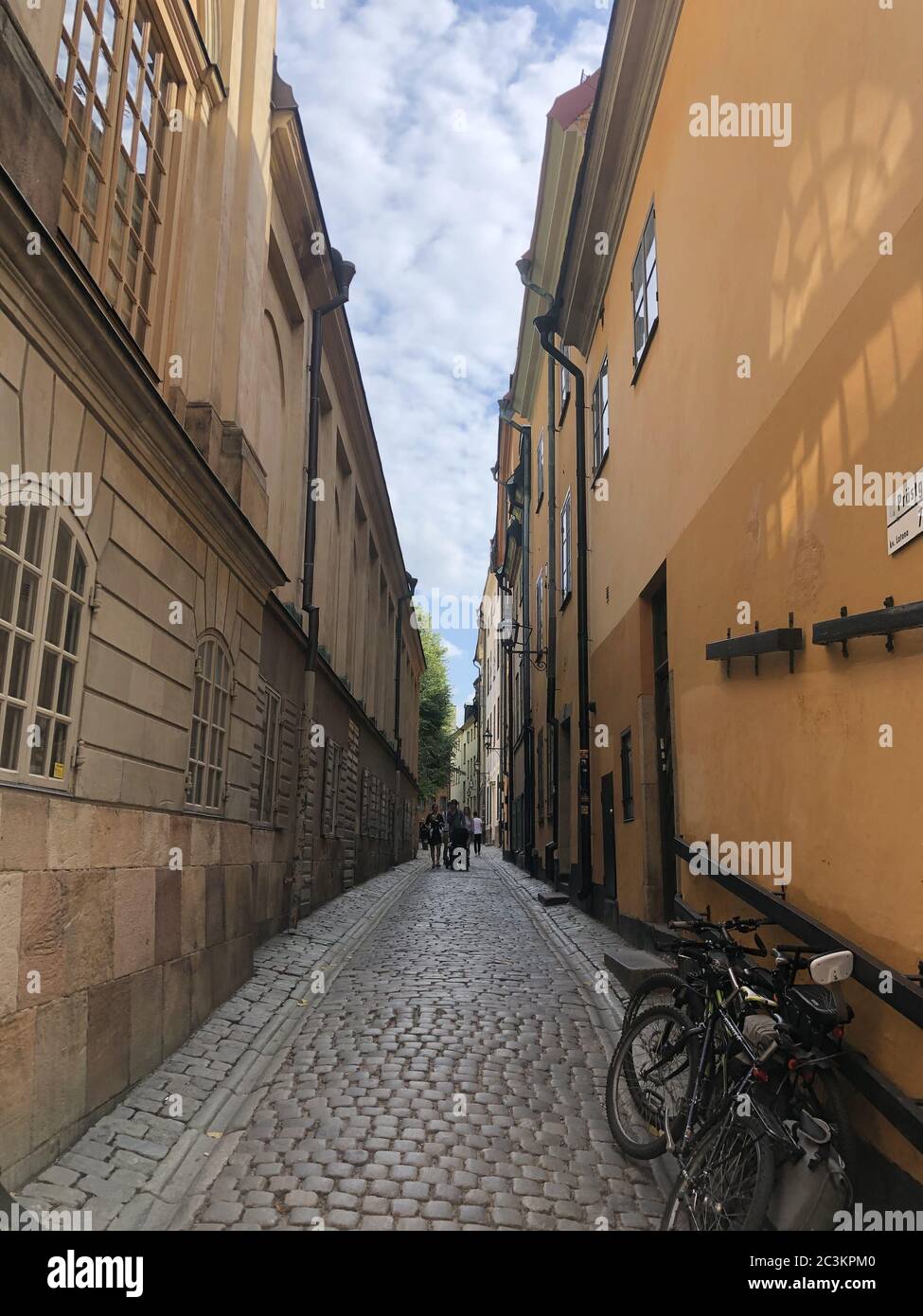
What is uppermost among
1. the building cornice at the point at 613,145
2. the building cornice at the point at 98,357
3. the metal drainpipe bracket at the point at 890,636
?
the building cornice at the point at 613,145

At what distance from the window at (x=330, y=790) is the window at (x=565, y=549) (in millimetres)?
4878

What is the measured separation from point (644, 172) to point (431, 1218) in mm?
10675

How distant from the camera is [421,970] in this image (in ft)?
31.3

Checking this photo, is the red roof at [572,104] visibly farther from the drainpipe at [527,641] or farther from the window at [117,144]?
the window at [117,144]

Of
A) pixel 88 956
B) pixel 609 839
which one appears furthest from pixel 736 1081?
pixel 609 839

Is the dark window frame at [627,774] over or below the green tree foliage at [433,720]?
below

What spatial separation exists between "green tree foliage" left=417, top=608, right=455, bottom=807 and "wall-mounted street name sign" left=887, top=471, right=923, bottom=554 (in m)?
47.2

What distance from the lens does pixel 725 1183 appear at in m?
3.72

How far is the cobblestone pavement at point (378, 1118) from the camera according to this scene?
4.27m

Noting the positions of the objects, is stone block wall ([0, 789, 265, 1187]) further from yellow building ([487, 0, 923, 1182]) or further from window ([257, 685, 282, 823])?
window ([257, 685, 282, 823])

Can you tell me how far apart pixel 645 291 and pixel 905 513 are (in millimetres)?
7904

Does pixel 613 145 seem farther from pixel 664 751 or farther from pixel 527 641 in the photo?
pixel 527 641

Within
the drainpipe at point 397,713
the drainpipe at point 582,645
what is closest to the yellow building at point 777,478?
the drainpipe at point 582,645
